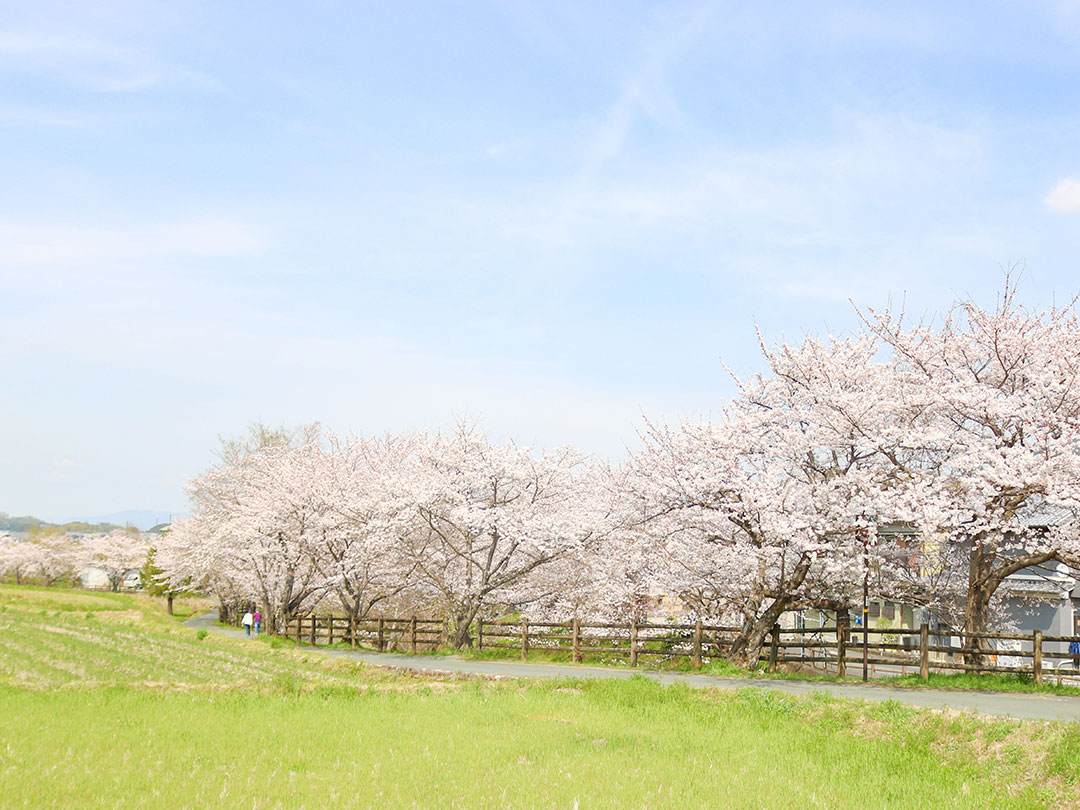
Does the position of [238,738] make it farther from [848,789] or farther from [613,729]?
[848,789]

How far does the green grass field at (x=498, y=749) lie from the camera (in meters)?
9.21

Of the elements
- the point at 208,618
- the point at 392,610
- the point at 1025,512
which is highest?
the point at 1025,512

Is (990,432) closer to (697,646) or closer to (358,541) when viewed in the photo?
(697,646)

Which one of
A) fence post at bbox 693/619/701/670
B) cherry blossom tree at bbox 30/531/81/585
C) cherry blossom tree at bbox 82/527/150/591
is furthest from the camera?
cherry blossom tree at bbox 30/531/81/585

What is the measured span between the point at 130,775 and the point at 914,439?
17.5 m

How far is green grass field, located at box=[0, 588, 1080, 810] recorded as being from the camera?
9.21 metres

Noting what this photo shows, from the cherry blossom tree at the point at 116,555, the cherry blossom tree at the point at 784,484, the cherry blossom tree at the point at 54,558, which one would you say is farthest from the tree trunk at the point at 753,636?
the cherry blossom tree at the point at 54,558

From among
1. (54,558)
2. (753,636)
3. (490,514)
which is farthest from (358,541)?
(54,558)

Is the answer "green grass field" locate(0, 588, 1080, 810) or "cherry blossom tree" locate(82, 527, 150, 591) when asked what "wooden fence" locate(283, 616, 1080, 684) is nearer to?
"green grass field" locate(0, 588, 1080, 810)

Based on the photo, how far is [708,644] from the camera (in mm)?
26797

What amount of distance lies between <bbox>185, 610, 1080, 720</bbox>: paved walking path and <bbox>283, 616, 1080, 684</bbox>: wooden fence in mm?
1569

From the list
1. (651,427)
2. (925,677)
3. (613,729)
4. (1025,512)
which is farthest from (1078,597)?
(613,729)

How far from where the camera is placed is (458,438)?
33844 mm

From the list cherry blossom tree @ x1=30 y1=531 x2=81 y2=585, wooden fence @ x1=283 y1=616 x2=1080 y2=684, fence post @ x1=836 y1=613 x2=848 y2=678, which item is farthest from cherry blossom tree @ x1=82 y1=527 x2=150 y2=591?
fence post @ x1=836 y1=613 x2=848 y2=678
